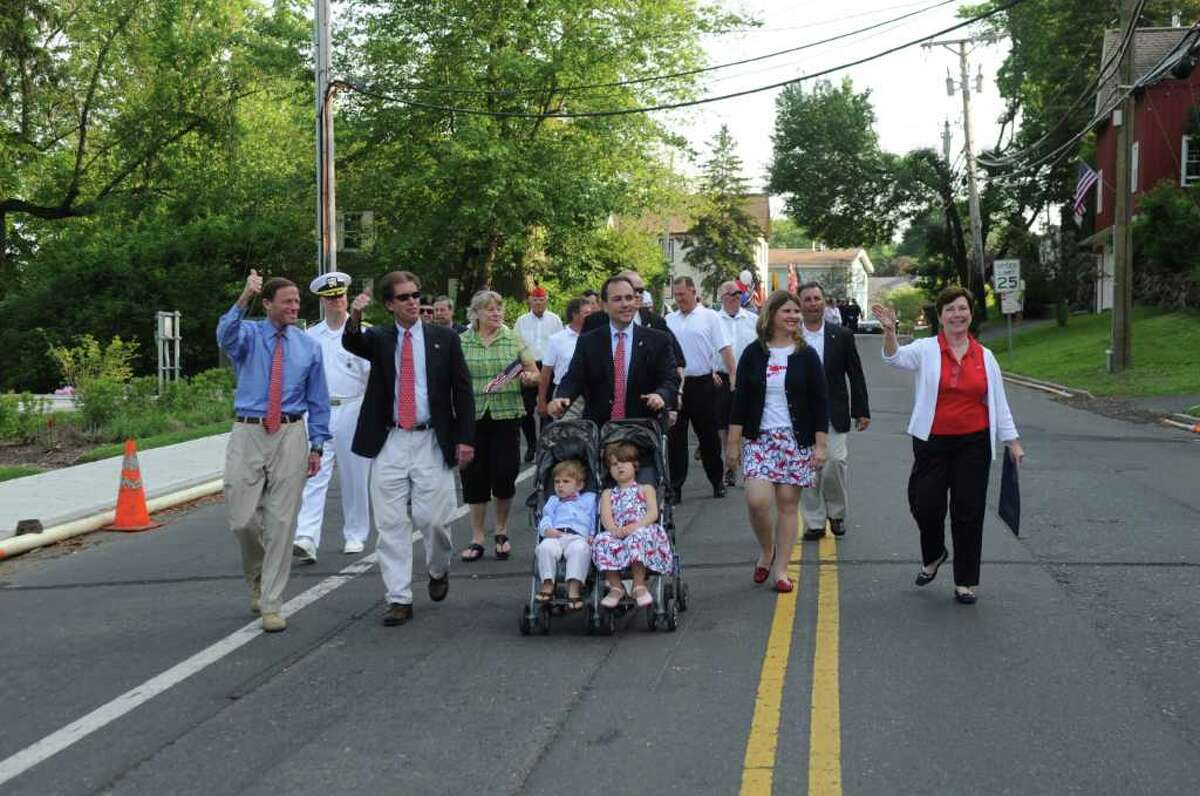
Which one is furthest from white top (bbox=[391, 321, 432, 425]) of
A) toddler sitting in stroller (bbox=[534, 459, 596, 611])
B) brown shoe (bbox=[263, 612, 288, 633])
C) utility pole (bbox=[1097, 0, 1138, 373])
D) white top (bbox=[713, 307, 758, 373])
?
utility pole (bbox=[1097, 0, 1138, 373])

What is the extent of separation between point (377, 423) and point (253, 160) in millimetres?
41757

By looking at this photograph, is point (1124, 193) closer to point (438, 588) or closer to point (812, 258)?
point (438, 588)

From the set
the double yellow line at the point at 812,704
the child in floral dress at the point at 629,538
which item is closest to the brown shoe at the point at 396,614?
the child in floral dress at the point at 629,538

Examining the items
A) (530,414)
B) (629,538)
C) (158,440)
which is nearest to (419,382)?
(629,538)

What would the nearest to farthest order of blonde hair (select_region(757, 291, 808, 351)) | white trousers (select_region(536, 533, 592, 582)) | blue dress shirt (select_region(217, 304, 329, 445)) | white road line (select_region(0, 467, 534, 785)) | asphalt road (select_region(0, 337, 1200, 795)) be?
asphalt road (select_region(0, 337, 1200, 795)) < white road line (select_region(0, 467, 534, 785)) < white trousers (select_region(536, 533, 592, 582)) < blue dress shirt (select_region(217, 304, 329, 445)) < blonde hair (select_region(757, 291, 808, 351))

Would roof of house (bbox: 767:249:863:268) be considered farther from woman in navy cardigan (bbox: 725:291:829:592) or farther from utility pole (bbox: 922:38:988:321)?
woman in navy cardigan (bbox: 725:291:829:592)

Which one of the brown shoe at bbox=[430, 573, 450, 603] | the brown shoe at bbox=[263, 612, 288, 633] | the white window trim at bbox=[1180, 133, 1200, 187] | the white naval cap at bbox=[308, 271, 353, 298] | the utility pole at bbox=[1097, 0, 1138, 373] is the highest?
the white window trim at bbox=[1180, 133, 1200, 187]

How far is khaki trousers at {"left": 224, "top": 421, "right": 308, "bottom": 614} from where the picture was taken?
745cm

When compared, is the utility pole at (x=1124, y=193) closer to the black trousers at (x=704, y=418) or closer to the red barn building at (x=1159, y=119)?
the red barn building at (x=1159, y=119)

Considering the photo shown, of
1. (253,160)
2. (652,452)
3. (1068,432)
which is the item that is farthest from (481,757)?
(253,160)

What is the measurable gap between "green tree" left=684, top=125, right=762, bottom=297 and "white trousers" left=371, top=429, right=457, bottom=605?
270 feet

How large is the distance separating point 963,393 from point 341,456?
180 inches

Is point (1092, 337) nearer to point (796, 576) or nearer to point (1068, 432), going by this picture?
point (1068, 432)

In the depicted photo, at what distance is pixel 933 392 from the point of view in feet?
25.5
